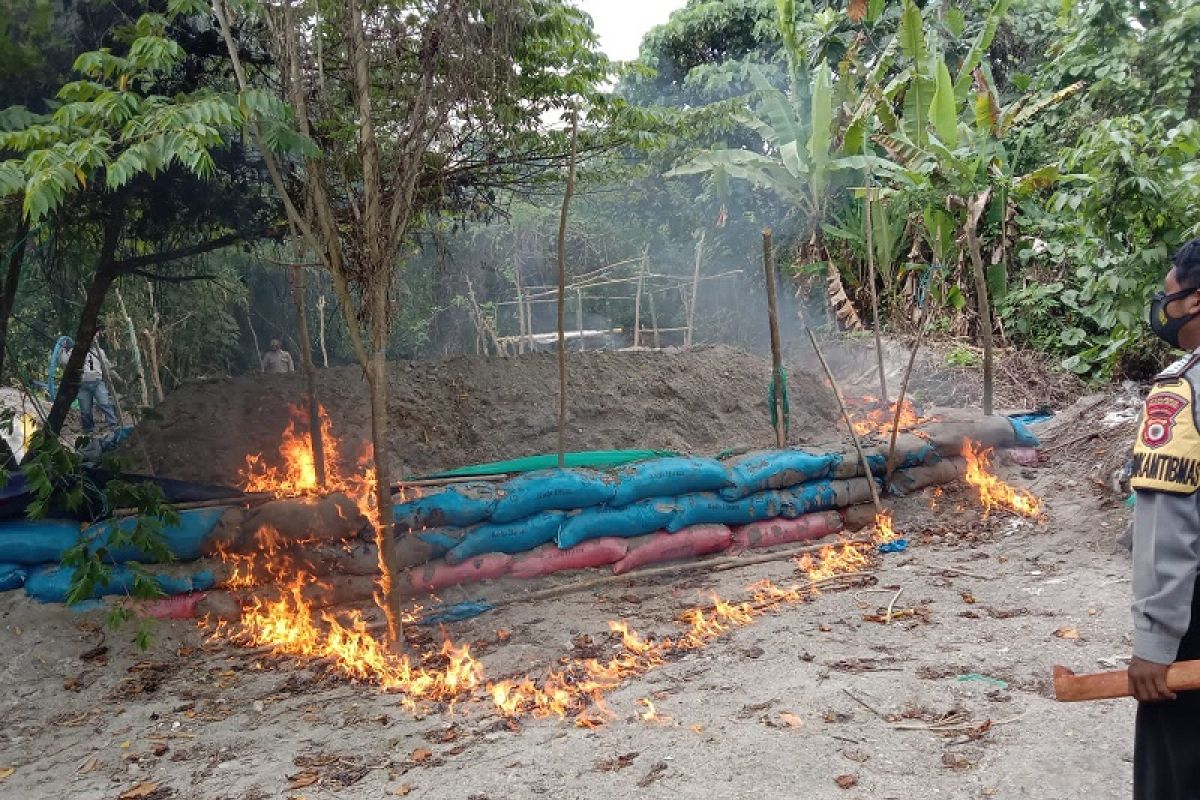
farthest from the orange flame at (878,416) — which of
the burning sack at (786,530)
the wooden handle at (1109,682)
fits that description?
the wooden handle at (1109,682)

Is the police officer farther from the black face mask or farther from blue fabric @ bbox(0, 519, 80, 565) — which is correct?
blue fabric @ bbox(0, 519, 80, 565)

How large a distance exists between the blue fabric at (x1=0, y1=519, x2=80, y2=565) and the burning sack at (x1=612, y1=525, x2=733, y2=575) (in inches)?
130

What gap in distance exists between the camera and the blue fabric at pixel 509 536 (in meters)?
5.31

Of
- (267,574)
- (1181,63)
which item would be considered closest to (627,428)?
(267,574)

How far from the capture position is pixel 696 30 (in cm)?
1532

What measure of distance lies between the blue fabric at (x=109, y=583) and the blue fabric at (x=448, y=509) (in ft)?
3.87

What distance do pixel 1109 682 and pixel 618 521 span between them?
3866 millimetres

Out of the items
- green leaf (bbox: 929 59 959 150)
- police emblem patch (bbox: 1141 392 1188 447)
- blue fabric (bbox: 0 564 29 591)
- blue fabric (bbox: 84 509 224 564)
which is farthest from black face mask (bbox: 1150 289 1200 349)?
green leaf (bbox: 929 59 959 150)

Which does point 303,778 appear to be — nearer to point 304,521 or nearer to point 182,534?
point 304,521

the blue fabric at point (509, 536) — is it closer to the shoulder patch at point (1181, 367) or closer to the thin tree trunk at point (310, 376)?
the thin tree trunk at point (310, 376)

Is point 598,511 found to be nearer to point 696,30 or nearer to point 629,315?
point 629,315

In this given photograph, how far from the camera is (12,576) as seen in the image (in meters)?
4.61

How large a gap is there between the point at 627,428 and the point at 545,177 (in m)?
2.58

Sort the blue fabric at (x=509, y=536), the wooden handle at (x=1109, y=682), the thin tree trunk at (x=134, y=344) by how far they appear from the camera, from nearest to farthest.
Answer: the wooden handle at (x=1109, y=682) < the blue fabric at (x=509, y=536) < the thin tree trunk at (x=134, y=344)
